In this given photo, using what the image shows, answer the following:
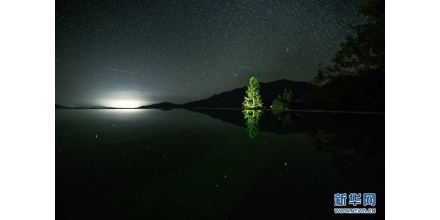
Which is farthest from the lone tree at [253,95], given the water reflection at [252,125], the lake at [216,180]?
the lake at [216,180]

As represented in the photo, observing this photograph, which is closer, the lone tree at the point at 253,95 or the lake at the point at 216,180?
the lake at the point at 216,180

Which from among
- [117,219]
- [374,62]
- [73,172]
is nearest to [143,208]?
[117,219]

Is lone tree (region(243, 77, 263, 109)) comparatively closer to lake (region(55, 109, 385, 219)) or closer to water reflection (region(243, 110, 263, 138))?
water reflection (region(243, 110, 263, 138))

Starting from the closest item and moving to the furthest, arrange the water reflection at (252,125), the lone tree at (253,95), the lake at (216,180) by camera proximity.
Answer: the lake at (216,180) < the water reflection at (252,125) < the lone tree at (253,95)

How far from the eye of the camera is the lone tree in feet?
129

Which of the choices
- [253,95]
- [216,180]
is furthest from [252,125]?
[253,95]

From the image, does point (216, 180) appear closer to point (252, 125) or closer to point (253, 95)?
point (252, 125)

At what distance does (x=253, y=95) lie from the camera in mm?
39938

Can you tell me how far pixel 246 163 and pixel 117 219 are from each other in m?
3.28

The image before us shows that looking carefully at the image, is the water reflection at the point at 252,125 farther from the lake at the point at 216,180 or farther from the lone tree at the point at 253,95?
the lone tree at the point at 253,95

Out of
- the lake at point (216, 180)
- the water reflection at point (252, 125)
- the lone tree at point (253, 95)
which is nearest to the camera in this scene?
the lake at point (216, 180)

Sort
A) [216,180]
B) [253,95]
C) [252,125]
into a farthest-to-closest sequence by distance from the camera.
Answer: [253,95]
[252,125]
[216,180]

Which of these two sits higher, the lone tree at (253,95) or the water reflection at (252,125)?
the lone tree at (253,95)

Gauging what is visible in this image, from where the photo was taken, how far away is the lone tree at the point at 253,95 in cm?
3947
